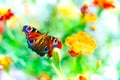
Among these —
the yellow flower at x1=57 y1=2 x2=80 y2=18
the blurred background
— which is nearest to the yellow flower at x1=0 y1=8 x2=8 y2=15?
the blurred background

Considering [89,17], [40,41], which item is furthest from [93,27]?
[40,41]

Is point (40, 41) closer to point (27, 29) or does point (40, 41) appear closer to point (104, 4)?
point (27, 29)

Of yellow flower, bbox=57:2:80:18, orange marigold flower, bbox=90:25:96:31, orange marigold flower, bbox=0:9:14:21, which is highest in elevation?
yellow flower, bbox=57:2:80:18

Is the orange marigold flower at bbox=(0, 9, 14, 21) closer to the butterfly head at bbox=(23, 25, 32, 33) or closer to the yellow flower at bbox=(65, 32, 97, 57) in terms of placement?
the butterfly head at bbox=(23, 25, 32, 33)

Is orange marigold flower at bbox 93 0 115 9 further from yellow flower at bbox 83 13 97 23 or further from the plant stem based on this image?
the plant stem

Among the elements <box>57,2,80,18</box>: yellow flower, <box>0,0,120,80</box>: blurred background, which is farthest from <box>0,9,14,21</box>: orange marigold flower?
<box>57,2,80,18</box>: yellow flower

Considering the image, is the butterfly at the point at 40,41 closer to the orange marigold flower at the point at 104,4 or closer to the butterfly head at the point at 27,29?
the butterfly head at the point at 27,29

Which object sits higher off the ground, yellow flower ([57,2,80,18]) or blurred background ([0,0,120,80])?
yellow flower ([57,2,80,18])
